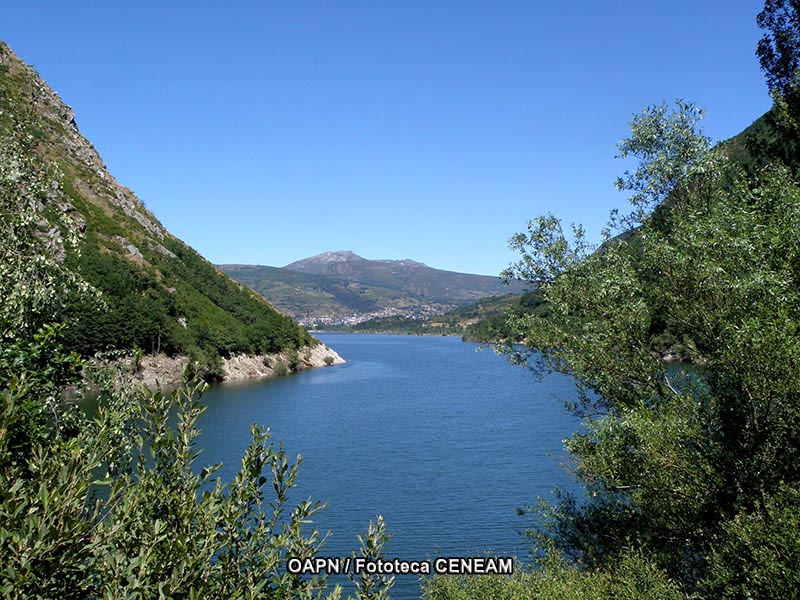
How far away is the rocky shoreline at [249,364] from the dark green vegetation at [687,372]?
6734 cm

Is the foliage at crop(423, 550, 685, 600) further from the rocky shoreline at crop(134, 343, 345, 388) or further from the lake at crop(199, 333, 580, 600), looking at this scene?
the rocky shoreline at crop(134, 343, 345, 388)

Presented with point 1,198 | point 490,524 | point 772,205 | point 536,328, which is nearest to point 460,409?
point 490,524

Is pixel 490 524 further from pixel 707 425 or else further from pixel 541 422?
pixel 541 422

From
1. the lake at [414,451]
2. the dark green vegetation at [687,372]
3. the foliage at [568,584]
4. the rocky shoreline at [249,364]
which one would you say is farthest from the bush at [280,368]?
the foliage at [568,584]

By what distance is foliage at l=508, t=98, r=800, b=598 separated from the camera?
1366cm

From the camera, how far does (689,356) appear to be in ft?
55.9

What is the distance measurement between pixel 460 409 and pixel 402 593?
2061 inches

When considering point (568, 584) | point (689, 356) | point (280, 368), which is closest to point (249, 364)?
point (280, 368)

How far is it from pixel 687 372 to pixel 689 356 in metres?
1.06

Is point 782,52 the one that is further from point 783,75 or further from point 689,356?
point 689,356

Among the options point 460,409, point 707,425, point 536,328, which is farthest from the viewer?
point 460,409

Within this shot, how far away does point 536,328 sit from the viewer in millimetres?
20766

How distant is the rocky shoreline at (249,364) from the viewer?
93812 millimetres

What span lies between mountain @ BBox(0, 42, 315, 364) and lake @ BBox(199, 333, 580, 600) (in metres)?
17.0
